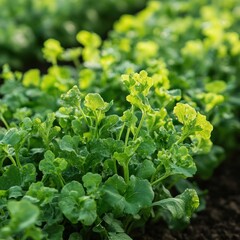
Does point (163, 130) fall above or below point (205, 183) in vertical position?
above

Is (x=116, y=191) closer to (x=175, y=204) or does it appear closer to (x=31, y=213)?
(x=175, y=204)

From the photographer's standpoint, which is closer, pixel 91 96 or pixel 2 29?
pixel 91 96

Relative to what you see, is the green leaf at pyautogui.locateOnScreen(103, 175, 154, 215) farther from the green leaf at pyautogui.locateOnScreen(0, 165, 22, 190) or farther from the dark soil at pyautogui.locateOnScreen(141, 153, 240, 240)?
the dark soil at pyautogui.locateOnScreen(141, 153, 240, 240)

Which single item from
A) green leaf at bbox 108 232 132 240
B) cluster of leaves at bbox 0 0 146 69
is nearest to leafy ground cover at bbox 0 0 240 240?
green leaf at bbox 108 232 132 240

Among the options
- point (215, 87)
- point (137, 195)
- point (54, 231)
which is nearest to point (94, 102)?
point (137, 195)

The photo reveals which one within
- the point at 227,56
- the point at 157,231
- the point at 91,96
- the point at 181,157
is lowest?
the point at 157,231

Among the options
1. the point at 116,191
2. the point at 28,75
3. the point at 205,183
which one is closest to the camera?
the point at 116,191

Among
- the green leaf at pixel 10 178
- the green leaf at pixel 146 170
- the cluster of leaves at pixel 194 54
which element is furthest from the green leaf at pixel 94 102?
the cluster of leaves at pixel 194 54

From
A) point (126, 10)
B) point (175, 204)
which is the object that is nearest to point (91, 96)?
point (175, 204)
